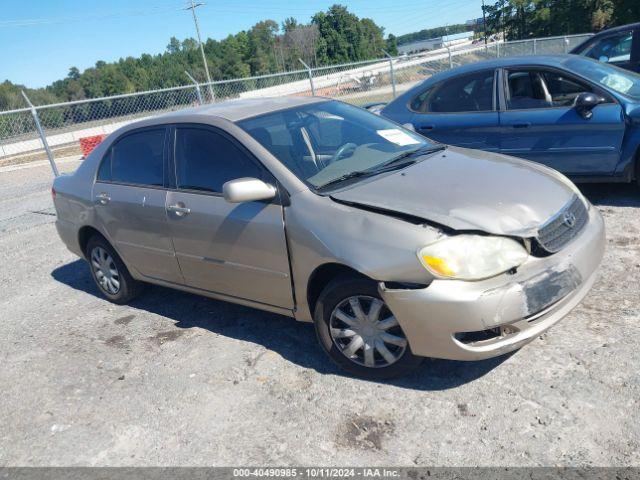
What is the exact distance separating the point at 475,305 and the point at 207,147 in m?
2.19

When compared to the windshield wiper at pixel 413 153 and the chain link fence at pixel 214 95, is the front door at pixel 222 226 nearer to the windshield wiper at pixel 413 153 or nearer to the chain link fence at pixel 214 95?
the windshield wiper at pixel 413 153

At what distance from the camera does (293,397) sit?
3262 mm

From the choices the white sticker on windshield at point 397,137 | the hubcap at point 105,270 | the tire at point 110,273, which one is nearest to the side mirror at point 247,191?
the white sticker on windshield at point 397,137

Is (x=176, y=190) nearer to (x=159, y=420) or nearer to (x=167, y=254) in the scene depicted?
(x=167, y=254)

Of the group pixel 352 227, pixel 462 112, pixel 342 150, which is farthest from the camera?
pixel 462 112

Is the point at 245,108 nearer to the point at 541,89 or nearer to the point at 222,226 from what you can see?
the point at 222,226

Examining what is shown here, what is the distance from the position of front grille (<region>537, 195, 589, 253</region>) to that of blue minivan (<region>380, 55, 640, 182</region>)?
243 cm

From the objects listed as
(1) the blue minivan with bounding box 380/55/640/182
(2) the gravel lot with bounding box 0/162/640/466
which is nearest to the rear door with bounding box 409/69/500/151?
(1) the blue minivan with bounding box 380/55/640/182

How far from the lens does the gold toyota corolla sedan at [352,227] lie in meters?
2.85

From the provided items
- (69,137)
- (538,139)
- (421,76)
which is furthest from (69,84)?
(538,139)

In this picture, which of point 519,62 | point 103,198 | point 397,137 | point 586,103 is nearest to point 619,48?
point 519,62

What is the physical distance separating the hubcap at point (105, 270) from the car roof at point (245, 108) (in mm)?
1485

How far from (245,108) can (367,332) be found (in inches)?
77.2

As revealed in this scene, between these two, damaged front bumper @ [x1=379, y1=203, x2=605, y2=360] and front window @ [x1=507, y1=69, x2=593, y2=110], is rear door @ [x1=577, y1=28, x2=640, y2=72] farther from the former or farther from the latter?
damaged front bumper @ [x1=379, y1=203, x2=605, y2=360]
